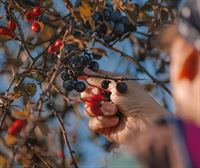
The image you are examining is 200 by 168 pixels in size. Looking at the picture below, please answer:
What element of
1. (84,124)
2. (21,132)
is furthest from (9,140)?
(84,124)

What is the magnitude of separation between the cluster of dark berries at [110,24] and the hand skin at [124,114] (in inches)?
9.7

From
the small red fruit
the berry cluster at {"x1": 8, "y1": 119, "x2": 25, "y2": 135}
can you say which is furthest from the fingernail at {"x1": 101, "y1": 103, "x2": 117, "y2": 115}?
the small red fruit

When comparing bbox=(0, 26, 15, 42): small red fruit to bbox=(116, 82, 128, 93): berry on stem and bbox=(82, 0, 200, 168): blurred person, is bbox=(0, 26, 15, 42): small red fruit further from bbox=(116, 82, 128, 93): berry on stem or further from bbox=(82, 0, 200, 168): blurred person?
bbox=(82, 0, 200, 168): blurred person

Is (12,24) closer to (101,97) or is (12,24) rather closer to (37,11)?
(37,11)

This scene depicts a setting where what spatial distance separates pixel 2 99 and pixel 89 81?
35cm

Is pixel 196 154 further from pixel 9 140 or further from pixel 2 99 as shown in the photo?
pixel 2 99

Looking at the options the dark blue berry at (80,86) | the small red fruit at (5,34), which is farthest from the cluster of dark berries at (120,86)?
the small red fruit at (5,34)

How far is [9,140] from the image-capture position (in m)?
1.94

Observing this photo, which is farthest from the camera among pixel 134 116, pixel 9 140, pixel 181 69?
pixel 134 116

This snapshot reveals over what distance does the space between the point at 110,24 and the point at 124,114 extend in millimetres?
402

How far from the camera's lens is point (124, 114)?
87.0 inches

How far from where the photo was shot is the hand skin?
2.15m

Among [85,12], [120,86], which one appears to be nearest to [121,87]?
[120,86]

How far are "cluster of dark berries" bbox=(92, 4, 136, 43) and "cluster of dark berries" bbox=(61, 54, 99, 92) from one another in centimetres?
16
